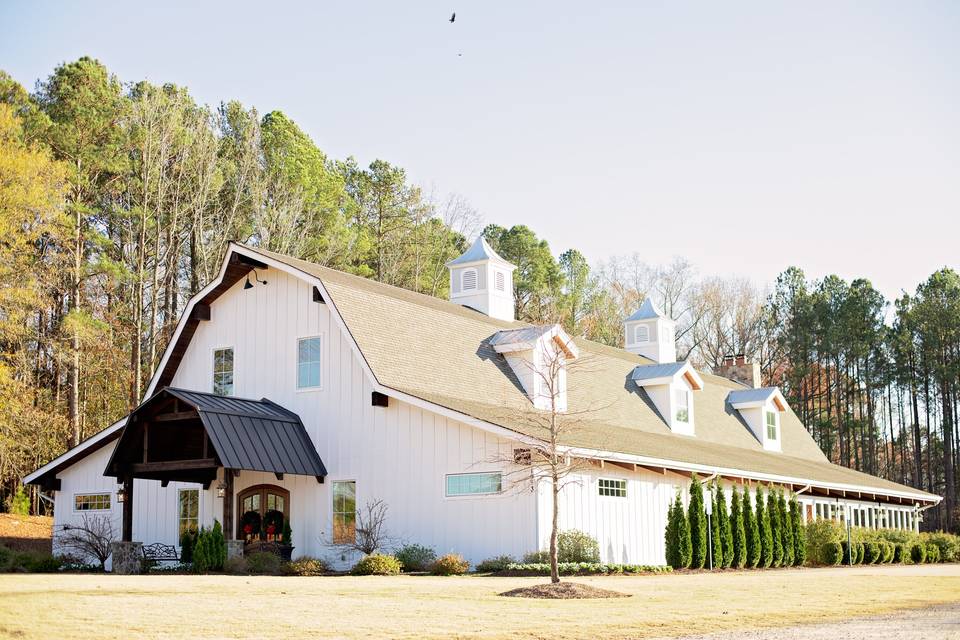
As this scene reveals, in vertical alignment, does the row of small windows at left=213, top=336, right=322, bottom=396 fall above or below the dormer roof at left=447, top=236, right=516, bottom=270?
below

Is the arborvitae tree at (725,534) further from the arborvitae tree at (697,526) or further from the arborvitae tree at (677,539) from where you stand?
the arborvitae tree at (677,539)

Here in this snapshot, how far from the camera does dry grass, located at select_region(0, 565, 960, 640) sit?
34.5 feet

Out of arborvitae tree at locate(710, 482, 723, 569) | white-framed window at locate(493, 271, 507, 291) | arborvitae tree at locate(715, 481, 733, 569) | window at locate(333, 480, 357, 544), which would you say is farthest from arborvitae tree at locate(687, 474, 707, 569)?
white-framed window at locate(493, 271, 507, 291)

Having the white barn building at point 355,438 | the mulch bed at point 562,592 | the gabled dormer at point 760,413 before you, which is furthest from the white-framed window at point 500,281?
the mulch bed at point 562,592

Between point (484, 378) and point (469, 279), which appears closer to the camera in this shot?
point (484, 378)

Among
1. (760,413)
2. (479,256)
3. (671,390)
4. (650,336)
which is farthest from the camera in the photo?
(650,336)

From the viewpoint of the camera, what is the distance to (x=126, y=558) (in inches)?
873

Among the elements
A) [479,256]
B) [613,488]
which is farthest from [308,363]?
[479,256]

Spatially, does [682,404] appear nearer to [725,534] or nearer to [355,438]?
[725,534]

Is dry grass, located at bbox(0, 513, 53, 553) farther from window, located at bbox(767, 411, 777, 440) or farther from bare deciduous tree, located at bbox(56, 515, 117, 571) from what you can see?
window, located at bbox(767, 411, 777, 440)

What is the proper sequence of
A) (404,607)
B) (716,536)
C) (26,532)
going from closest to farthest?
(404,607) < (716,536) < (26,532)

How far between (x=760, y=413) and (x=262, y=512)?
Result: 66.3 feet

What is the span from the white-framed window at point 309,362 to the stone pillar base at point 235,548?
156 inches

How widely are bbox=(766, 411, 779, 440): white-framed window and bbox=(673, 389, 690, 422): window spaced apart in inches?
245
